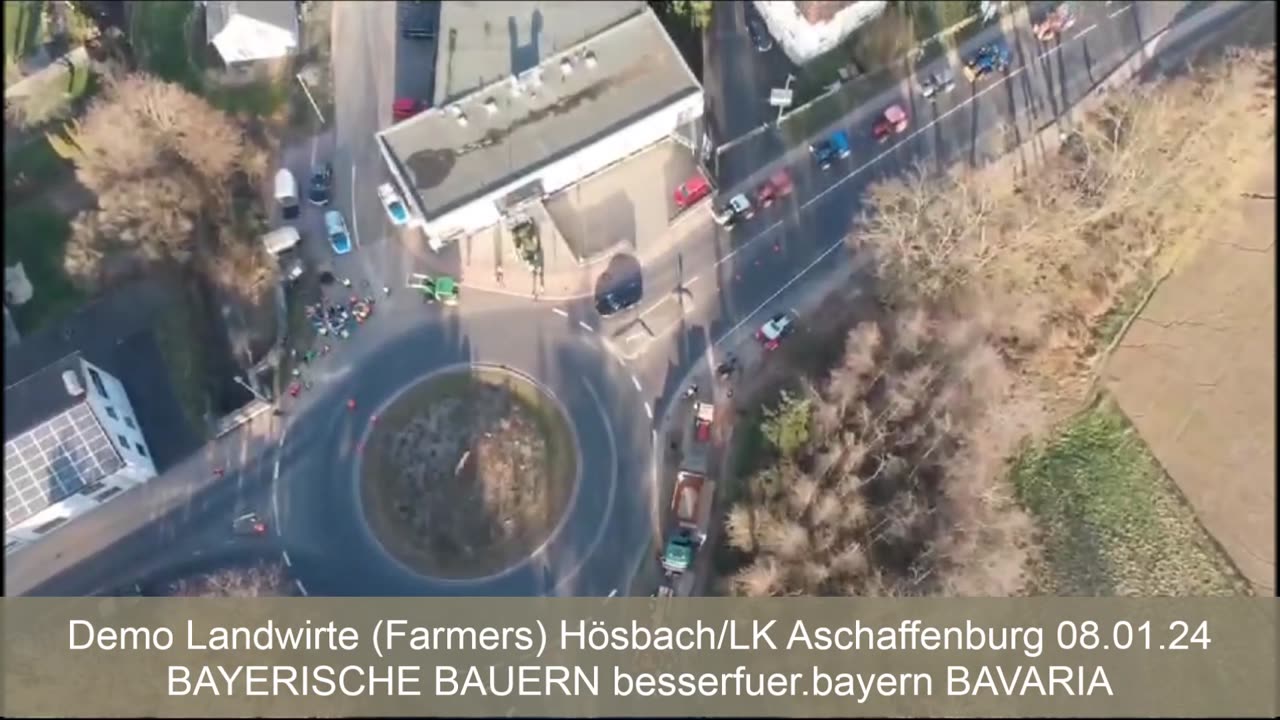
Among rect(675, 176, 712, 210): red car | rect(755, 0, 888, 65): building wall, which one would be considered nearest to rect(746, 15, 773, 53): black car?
rect(755, 0, 888, 65): building wall

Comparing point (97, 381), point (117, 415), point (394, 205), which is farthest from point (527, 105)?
point (117, 415)

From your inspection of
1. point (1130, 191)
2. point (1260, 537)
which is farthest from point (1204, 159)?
point (1260, 537)

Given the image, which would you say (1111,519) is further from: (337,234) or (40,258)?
(40,258)

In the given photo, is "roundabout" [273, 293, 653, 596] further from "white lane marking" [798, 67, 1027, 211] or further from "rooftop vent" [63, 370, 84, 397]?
"white lane marking" [798, 67, 1027, 211]

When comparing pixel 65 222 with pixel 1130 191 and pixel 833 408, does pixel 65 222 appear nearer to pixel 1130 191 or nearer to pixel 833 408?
pixel 833 408
